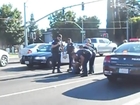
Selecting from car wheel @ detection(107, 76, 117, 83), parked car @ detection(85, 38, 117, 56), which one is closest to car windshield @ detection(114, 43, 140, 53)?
car wheel @ detection(107, 76, 117, 83)

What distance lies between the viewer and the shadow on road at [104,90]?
7.83 m

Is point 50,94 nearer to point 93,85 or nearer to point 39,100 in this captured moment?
point 39,100

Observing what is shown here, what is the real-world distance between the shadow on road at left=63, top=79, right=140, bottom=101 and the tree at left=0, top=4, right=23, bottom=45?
51195 millimetres

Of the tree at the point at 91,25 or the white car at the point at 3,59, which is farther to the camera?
the tree at the point at 91,25

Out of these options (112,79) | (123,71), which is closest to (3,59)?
(112,79)

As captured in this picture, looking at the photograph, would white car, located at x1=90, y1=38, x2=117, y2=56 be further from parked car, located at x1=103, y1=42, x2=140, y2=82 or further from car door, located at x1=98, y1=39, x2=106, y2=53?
parked car, located at x1=103, y1=42, x2=140, y2=82

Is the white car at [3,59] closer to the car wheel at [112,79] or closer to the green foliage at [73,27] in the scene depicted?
the car wheel at [112,79]

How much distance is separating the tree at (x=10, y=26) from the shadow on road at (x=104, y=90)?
51.2 meters

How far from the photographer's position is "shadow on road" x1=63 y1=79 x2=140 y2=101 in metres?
7.83

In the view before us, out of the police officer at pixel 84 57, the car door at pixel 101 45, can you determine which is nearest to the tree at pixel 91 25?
the car door at pixel 101 45

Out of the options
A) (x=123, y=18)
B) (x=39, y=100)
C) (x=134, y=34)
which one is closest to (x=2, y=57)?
(x=39, y=100)

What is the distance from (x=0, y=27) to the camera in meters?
59.4

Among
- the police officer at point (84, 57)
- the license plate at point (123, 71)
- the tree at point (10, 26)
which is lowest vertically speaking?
the license plate at point (123, 71)

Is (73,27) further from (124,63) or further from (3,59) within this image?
(124,63)
